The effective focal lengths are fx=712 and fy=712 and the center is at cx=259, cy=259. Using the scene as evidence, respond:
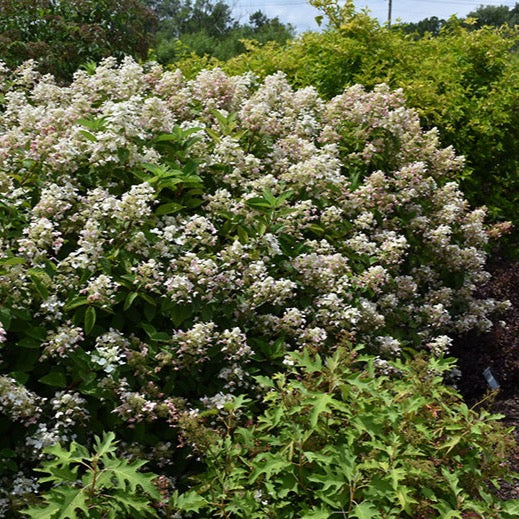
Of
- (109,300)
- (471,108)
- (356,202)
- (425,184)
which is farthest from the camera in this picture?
(471,108)

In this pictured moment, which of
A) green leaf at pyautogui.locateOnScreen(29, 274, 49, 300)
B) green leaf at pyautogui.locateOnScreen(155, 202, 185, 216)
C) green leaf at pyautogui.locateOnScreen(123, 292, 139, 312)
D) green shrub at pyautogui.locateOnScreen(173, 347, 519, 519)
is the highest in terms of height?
green leaf at pyautogui.locateOnScreen(155, 202, 185, 216)

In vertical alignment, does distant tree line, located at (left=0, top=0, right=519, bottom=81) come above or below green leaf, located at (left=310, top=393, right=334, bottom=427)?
above

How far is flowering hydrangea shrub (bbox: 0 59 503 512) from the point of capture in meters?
3.02

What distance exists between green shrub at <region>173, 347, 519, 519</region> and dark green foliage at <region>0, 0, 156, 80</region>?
21.1ft

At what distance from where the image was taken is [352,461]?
2.49 meters

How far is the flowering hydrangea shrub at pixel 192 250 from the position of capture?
302 cm

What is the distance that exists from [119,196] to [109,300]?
937 millimetres

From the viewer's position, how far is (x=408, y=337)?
4551 mm

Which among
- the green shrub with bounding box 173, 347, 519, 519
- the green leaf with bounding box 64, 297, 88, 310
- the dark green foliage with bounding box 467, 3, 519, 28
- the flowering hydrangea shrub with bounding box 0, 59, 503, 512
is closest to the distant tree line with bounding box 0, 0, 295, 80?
the flowering hydrangea shrub with bounding box 0, 59, 503, 512

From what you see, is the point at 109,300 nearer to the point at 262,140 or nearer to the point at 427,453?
the point at 427,453

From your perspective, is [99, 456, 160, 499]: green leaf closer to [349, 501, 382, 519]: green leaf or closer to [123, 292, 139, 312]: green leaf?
[349, 501, 382, 519]: green leaf

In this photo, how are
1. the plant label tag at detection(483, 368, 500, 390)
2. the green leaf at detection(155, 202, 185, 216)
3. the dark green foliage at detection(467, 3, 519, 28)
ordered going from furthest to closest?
the dark green foliage at detection(467, 3, 519, 28) → the plant label tag at detection(483, 368, 500, 390) → the green leaf at detection(155, 202, 185, 216)

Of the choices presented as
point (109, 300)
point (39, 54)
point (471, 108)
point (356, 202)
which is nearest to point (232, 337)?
point (109, 300)

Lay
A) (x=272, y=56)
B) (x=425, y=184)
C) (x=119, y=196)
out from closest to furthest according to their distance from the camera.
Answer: (x=119, y=196) → (x=425, y=184) → (x=272, y=56)
